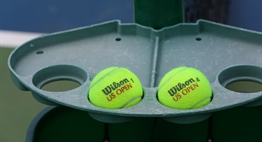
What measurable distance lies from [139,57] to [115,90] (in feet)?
0.61

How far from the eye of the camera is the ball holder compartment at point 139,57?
0.72m

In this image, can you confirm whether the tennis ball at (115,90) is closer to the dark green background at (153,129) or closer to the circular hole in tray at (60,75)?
the circular hole in tray at (60,75)

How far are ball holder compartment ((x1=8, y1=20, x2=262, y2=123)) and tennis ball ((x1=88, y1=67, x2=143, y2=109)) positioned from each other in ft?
0.05

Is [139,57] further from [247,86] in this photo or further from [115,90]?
[247,86]

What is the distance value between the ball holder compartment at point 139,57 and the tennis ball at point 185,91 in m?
0.01

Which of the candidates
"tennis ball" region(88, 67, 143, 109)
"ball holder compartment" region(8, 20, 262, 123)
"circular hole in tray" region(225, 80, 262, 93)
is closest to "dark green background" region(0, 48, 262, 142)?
"circular hole in tray" region(225, 80, 262, 93)

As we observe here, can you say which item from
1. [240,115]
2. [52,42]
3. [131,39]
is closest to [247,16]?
[240,115]

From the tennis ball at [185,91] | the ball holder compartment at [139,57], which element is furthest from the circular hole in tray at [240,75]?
the tennis ball at [185,91]

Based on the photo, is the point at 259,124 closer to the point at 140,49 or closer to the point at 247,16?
the point at 140,49

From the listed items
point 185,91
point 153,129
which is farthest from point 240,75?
point 153,129

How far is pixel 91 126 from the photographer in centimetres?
103

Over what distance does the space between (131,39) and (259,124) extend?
13.2 inches

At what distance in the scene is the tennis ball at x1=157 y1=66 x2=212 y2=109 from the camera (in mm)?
682

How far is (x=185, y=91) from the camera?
27.0 inches
